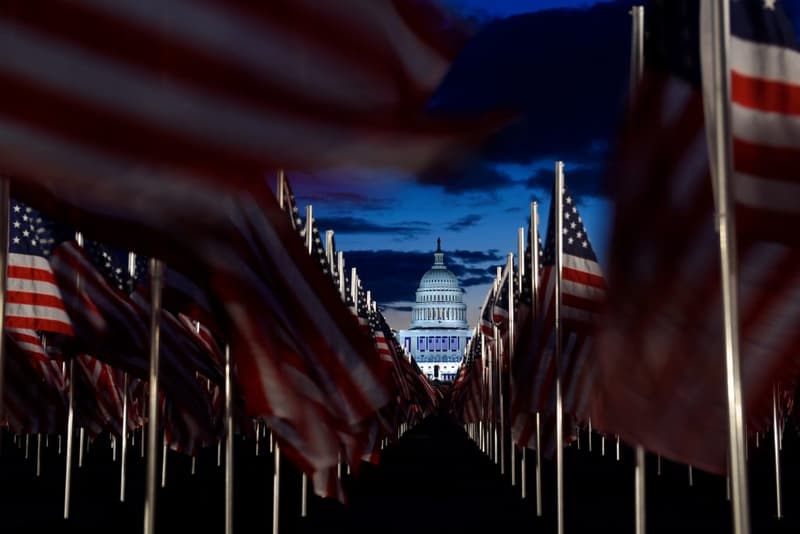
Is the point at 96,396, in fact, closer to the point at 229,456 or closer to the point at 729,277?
the point at 229,456

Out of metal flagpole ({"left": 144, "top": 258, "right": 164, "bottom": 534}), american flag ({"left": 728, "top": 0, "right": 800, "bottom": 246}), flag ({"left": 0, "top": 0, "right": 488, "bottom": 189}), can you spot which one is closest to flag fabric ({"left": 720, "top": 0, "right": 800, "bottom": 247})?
american flag ({"left": 728, "top": 0, "right": 800, "bottom": 246})

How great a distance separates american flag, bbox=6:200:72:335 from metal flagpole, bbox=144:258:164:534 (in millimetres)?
7410

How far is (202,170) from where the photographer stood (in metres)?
5.63

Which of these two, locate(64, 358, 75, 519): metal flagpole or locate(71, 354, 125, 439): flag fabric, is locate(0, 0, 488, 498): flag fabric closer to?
locate(64, 358, 75, 519): metal flagpole

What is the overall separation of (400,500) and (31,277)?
28.1 feet

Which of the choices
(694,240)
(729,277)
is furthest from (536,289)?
(729,277)

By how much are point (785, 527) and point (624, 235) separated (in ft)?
33.6

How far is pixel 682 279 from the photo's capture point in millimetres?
8102

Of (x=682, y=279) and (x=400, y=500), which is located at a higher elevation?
(x=682, y=279)

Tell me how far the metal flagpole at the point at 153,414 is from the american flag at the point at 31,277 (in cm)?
741

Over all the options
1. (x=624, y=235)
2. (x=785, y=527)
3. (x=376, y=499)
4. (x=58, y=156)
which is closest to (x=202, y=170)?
(x=58, y=156)

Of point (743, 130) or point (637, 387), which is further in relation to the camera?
point (637, 387)

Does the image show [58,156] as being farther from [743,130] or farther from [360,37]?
[743,130]

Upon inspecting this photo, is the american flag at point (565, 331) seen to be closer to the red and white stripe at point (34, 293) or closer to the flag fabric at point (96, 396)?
the red and white stripe at point (34, 293)
